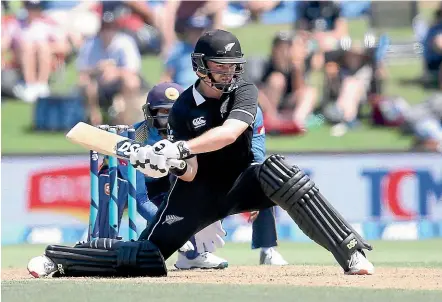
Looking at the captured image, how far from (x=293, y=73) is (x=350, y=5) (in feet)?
5.41

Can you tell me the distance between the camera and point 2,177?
1273cm

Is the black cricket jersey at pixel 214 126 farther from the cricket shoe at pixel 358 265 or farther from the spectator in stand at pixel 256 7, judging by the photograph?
the spectator in stand at pixel 256 7

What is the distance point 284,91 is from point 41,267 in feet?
25.9

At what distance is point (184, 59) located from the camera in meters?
14.4

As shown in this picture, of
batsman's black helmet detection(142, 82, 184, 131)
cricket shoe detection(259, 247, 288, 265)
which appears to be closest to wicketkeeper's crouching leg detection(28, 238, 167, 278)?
batsman's black helmet detection(142, 82, 184, 131)

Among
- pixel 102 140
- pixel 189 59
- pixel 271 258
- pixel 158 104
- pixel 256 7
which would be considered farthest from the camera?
pixel 256 7

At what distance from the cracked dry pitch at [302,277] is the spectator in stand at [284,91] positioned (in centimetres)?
652

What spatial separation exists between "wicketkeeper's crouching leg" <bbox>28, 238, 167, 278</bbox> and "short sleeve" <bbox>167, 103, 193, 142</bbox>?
71 centimetres

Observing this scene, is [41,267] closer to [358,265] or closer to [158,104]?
[158,104]

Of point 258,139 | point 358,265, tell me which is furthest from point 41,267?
point 358,265

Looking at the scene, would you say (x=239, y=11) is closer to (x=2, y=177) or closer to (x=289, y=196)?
(x=2, y=177)

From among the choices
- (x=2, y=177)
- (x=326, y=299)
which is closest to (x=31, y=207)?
(x=2, y=177)

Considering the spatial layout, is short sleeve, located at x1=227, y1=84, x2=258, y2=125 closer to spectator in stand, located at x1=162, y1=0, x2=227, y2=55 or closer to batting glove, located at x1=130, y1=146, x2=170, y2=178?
batting glove, located at x1=130, y1=146, x2=170, y2=178

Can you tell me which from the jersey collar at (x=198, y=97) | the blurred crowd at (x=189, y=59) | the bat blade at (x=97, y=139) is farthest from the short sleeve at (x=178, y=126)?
the blurred crowd at (x=189, y=59)
